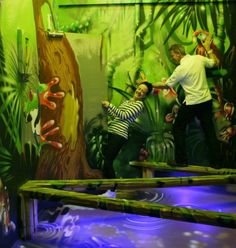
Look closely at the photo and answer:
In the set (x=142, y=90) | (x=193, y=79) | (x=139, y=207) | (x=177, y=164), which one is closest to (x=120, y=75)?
(x=142, y=90)

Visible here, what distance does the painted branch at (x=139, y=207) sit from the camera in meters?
2.78

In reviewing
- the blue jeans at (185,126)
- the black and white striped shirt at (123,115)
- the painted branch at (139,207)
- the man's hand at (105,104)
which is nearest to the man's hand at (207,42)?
the blue jeans at (185,126)

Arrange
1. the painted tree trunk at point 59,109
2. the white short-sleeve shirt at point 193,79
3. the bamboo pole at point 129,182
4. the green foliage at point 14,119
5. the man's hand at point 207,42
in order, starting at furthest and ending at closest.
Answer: the man's hand at point 207,42 < the white short-sleeve shirt at point 193,79 < the painted tree trunk at point 59,109 < the bamboo pole at point 129,182 < the green foliage at point 14,119

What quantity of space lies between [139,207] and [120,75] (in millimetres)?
2161

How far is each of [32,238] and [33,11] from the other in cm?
208

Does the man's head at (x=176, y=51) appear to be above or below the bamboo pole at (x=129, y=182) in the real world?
above

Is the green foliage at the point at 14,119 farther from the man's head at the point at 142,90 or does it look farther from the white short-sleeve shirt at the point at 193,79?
the white short-sleeve shirt at the point at 193,79

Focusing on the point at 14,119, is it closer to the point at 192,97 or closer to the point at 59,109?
the point at 59,109

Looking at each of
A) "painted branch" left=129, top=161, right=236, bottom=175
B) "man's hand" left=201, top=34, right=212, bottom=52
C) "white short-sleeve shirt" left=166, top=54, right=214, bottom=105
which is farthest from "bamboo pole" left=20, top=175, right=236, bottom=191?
"man's hand" left=201, top=34, right=212, bottom=52

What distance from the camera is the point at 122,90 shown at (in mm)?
4805

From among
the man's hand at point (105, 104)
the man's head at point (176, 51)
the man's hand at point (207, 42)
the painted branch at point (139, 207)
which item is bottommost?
the painted branch at point (139, 207)

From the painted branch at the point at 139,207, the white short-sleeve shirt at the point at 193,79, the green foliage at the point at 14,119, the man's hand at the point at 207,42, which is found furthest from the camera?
the man's hand at the point at 207,42

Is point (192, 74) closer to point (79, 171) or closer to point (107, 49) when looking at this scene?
point (107, 49)

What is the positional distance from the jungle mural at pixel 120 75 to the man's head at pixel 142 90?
0.08m
